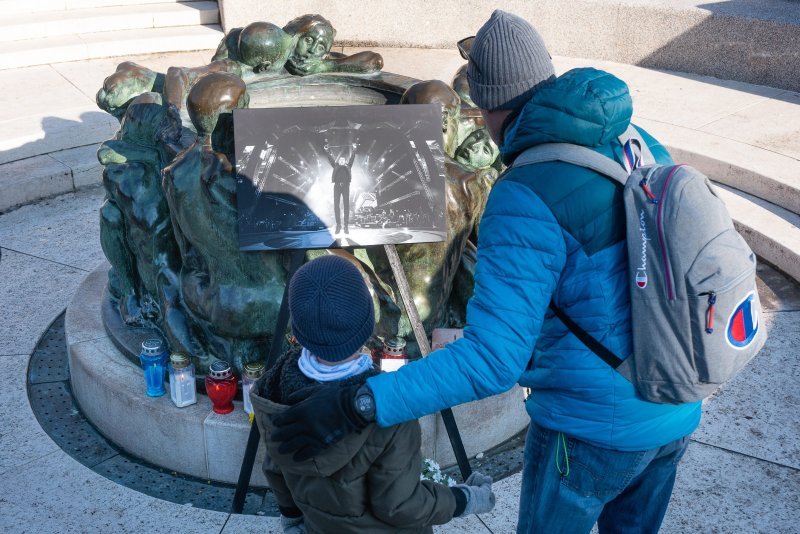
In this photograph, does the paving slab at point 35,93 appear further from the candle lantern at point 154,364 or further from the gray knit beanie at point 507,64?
the gray knit beanie at point 507,64

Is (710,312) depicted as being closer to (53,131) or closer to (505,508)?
(505,508)

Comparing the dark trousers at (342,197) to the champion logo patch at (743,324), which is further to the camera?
the dark trousers at (342,197)

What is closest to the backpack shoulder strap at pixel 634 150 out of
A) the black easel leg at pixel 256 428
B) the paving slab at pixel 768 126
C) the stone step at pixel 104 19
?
the black easel leg at pixel 256 428

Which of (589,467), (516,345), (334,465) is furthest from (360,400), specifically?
(589,467)

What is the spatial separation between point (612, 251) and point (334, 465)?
80cm

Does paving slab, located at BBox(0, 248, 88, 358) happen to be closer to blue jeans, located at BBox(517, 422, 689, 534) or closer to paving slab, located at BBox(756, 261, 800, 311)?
blue jeans, located at BBox(517, 422, 689, 534)

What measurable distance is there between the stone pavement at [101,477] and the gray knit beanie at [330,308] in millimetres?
1600

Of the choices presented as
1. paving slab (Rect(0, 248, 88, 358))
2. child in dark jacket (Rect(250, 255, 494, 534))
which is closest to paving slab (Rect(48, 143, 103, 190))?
paving slab (Rect(0, 248, 88, 358))

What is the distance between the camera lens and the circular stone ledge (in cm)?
370

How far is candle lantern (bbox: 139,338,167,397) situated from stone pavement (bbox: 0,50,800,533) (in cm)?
42

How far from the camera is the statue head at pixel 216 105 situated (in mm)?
3631

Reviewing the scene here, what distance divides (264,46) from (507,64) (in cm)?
238

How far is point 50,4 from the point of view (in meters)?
9.18

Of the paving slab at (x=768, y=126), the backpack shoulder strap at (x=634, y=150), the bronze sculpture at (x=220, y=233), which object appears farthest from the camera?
the paving slab at (x=768, y=126)
